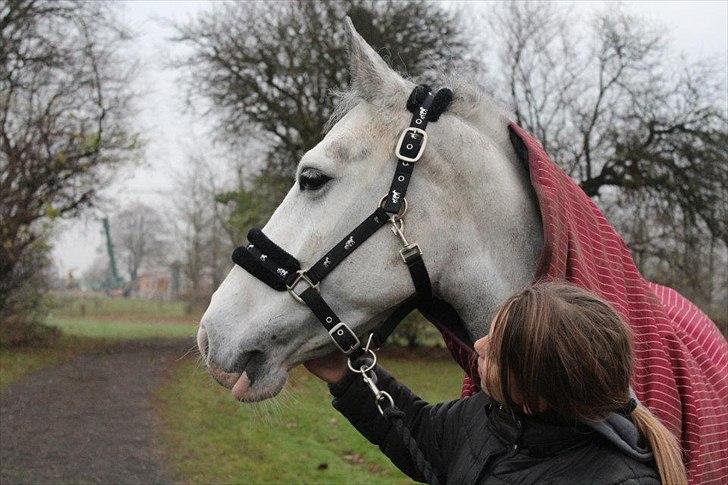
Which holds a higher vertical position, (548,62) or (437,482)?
(548,62)

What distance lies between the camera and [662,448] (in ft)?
5.16

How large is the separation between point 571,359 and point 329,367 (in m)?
0.89

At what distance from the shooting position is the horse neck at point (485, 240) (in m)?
2.01

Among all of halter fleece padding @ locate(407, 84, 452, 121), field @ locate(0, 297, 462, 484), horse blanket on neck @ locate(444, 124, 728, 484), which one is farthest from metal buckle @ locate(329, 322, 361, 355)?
field @ locate(0, 297, 462, 484)

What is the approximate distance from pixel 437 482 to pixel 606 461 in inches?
23.4

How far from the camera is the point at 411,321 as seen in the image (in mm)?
19641

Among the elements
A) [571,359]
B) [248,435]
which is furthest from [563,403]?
[248,435]

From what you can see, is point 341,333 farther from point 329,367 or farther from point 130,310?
point 130,310

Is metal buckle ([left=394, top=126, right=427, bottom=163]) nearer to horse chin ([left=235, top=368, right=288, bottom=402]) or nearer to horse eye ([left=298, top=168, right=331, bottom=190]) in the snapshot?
horse eye ([left=298, top=168, right=331, bottom=190])

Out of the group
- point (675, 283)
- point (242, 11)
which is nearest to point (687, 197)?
point (675, 283)

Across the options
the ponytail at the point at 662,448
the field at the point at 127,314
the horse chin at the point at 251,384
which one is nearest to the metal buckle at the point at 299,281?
the horse chin at the point at 251,384

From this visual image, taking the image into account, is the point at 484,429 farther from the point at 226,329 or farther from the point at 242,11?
the point at 242,11

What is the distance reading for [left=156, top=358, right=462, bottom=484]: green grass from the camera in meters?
7.79

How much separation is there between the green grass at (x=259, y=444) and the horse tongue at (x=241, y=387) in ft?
14.1
